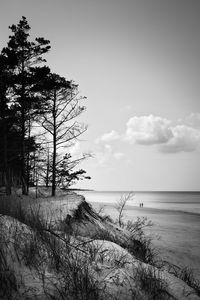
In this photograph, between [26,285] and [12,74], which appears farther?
[12,74]

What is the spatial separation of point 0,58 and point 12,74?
113cm

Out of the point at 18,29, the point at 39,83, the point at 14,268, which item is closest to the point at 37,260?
the point at 14,268

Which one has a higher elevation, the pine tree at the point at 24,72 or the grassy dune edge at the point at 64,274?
the pine tree at the point at 24,72

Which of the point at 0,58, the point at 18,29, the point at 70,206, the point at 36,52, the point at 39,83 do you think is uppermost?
the point at 18,29

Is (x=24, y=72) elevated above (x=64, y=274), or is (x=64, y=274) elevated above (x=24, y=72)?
(x=24, y=72)

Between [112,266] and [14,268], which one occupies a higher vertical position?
[14,268]

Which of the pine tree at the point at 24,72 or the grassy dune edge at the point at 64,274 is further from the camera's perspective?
the pine tree at the point at 24,72

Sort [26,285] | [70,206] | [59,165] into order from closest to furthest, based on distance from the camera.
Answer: [26,285]
[70,206]
[59,165]

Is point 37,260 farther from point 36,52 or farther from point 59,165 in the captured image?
point 36,52

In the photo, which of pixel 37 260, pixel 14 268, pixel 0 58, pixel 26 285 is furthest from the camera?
pixel 0 58

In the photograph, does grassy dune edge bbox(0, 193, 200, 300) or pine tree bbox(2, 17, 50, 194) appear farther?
pine tree bbox(2, 17, 50, 194)

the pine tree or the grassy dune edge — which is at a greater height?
the pine tree

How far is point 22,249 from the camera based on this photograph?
239 cm

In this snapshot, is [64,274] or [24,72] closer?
[64,274]
